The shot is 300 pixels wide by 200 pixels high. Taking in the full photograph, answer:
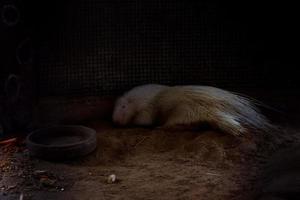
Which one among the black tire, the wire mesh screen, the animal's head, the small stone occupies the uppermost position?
the wire mesh screen

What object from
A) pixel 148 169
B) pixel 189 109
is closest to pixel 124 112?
pixel 189 109

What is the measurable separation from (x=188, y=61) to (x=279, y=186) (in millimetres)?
1981

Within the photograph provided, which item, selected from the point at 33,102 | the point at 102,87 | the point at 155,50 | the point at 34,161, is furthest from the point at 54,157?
the point at 155,50

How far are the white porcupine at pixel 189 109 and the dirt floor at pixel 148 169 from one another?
0.10m

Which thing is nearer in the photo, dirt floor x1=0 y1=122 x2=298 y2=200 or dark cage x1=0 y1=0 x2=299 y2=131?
dirt floor x1=0 y1=122 x2=298 y2=200

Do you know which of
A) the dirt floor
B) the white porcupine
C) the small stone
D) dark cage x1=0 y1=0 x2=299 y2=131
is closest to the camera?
the dirt floor

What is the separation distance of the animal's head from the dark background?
218 millimetres

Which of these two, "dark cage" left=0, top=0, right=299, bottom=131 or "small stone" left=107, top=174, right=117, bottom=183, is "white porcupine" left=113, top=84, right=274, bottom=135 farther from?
"small stone" left=107, top=174, right=117, bottom=183

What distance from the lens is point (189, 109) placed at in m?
3.76

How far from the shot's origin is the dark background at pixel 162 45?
386cm

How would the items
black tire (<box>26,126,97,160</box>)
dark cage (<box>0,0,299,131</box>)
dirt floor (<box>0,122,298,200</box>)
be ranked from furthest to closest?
dark cage (<box>0,0,299,131</box>), black tire (<box>26,126,97,160</box>), dirt floor (<box>0,122,298,200</box>)

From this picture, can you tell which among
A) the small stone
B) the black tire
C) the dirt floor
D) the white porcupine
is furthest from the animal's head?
the small stone

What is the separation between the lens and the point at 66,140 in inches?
136

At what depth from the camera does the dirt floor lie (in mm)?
2689
